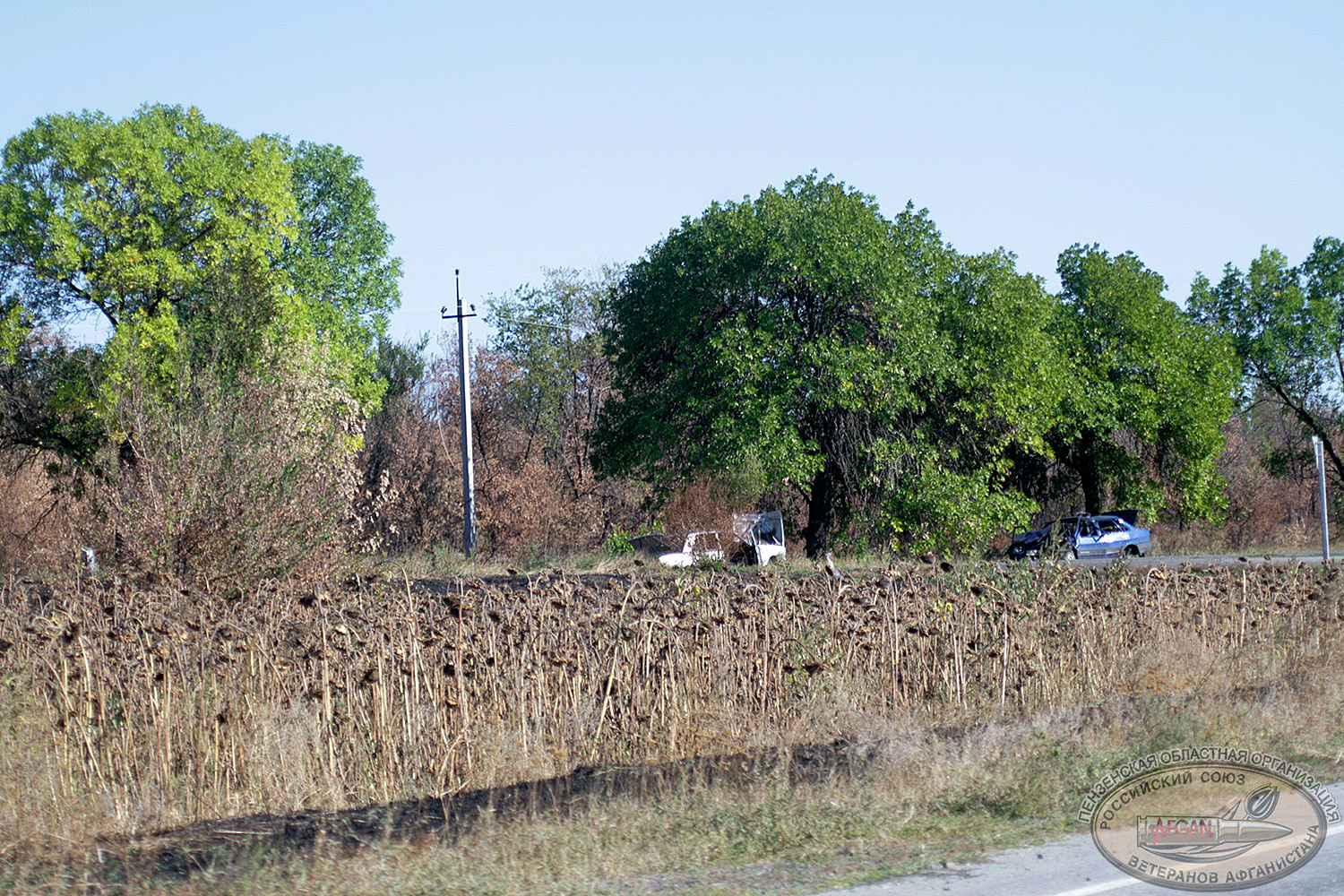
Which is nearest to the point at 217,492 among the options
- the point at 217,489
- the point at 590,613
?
the point at 217,489

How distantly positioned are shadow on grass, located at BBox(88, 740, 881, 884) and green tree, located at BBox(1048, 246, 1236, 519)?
32.0 meters

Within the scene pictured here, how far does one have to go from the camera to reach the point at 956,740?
8.21 meters

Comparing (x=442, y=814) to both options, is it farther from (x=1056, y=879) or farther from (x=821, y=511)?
(x=821, y=511)

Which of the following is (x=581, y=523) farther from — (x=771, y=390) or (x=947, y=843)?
(x=947, y=843)

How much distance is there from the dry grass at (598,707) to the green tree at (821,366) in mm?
15930

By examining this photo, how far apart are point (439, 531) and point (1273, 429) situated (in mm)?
52104

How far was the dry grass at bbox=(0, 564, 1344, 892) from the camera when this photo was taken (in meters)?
6.62

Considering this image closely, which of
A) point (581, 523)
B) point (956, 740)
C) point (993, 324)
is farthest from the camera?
point (581, 523)

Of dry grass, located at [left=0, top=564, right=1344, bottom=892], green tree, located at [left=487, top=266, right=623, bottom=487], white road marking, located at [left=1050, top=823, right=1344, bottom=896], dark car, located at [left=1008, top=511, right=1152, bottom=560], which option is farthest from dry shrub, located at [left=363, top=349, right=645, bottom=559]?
white road marking, located at [left=1050, top=823, right=1344, bottom=896]

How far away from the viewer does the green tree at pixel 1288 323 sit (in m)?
44.6

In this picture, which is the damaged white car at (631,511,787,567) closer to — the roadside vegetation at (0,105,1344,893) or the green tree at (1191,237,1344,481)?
the roadside vegetation at (0,105,1344,893)

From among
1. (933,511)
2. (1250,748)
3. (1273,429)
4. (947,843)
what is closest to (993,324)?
(933,511)

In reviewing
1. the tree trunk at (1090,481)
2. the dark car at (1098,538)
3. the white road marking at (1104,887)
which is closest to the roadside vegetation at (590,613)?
the white road marking at (1104,887)

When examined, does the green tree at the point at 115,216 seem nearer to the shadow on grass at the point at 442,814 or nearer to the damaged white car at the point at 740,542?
the damaged white car at the point at 740,542
